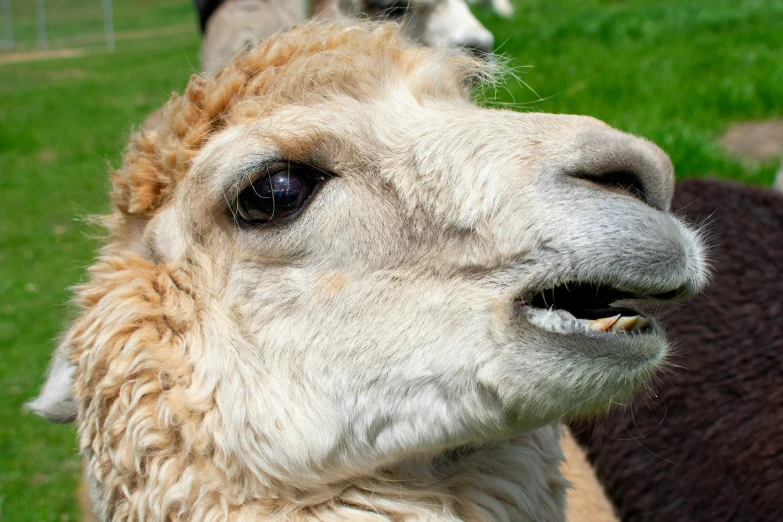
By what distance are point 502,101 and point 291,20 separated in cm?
160

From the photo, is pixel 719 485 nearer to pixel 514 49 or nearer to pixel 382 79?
pixel 382 79

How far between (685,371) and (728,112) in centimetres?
470

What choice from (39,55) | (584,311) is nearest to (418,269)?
(584,311)

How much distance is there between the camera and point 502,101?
3.96 m

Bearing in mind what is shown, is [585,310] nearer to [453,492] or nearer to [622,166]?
[622,166]

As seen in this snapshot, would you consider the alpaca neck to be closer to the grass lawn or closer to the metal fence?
the grass lawn

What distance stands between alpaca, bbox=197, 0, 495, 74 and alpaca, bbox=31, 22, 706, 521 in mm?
1934

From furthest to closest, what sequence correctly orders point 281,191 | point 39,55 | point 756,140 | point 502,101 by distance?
point 39,55 < point 756,140 < point 502,101 < point 281,191

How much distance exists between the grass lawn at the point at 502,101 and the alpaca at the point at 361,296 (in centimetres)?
57

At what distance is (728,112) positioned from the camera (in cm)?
706

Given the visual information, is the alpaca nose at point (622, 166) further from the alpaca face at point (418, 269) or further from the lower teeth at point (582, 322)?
the lower teeth at point (582, 322)

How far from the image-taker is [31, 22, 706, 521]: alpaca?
171cm

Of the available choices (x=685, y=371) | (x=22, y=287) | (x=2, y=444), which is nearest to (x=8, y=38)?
(x=22, y=287)

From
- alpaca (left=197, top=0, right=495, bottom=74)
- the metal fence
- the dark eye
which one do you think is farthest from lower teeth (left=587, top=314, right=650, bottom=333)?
the metal fence
